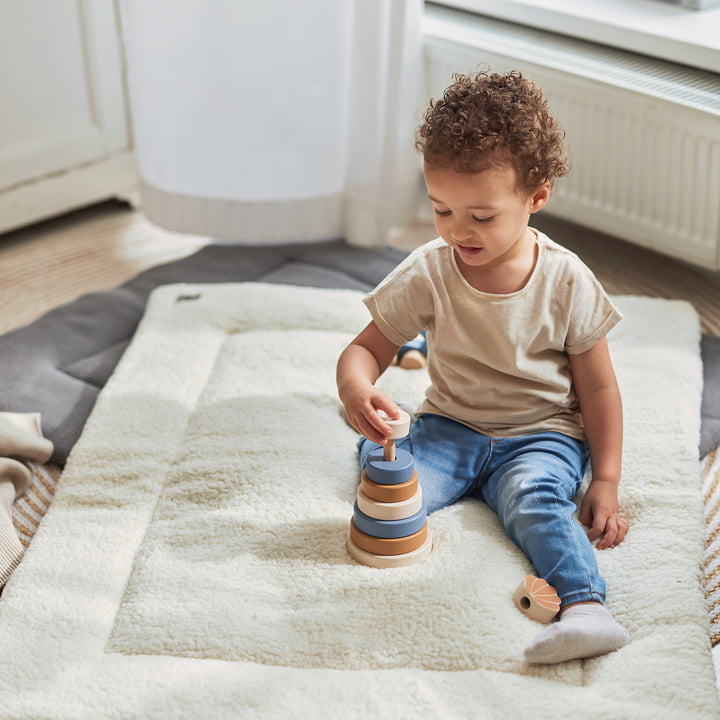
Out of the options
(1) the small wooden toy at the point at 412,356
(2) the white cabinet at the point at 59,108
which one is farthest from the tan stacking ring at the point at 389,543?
(2) the white cabinet at the point at 59,108

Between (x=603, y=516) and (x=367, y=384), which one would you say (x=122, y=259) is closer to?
(x=367, y=384)

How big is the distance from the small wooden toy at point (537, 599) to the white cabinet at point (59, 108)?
156 centimetres

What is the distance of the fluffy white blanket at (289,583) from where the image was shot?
3.43ft

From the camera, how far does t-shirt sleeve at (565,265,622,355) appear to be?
127cm

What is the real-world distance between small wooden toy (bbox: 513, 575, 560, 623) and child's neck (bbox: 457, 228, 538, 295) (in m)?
0.35

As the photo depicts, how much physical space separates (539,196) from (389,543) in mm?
451

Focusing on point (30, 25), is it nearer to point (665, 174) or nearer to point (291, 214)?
point (291, 214)

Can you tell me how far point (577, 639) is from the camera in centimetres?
106

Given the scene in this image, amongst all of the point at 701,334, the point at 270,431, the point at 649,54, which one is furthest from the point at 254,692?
the point at 649,54

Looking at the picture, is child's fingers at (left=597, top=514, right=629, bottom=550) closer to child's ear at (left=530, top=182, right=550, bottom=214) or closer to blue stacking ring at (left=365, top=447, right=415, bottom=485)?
blue stacking ring at (left=365, top=447, right=415, bottom=485)

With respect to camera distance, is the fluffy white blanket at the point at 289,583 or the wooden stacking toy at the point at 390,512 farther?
the wooden stacking toy at the point at 390,512

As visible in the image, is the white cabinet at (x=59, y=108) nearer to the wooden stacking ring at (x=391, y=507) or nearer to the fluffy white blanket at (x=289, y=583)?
the fluffy white blanket at (x=289, y=583)

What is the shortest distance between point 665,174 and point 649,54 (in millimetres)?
249

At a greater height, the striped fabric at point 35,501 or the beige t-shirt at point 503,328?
the beige t-shirt at point 503,328
